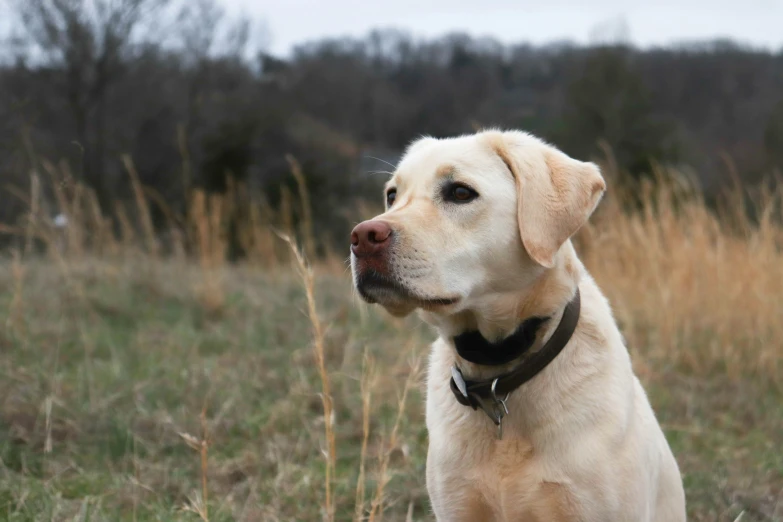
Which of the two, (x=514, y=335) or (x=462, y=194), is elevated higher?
(x=462, y=194)

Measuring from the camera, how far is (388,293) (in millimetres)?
1931

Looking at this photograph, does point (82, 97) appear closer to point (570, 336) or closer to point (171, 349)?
point (171, 349)

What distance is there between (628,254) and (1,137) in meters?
4.22

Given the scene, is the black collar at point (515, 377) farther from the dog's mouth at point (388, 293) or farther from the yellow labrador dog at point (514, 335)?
the dog's mouth at point (388, 293)

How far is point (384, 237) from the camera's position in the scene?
6.18ft

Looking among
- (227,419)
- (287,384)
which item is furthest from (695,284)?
(227,419)

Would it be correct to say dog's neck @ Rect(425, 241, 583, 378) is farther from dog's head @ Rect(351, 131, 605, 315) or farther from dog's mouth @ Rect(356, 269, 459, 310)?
dog's mouth @ Rect(356, 269, 459, 310)

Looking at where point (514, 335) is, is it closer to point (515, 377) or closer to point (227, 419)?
point (515, 377)

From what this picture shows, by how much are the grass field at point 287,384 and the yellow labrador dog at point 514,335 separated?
0.71 feet

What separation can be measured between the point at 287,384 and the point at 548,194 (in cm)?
275

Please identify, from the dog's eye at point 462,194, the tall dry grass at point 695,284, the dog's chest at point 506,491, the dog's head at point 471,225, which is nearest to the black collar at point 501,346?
the dog's head at point 471,225

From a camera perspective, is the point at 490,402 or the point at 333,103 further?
the point at 333,103

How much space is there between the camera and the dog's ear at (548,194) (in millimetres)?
1987

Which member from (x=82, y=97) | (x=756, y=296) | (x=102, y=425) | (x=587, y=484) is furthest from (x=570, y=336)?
(x=82, y=97)
